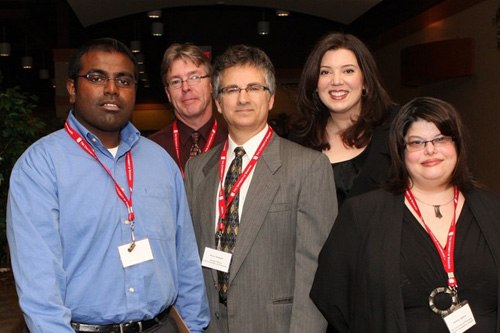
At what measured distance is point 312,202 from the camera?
2250mm

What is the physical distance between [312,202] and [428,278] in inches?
20.6

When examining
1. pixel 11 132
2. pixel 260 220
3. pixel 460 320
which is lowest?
pixel 460 320

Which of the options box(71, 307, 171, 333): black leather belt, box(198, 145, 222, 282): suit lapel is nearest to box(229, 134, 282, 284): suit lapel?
box(198, 145, 222, 282): suit lapel

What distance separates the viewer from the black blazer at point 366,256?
208cm

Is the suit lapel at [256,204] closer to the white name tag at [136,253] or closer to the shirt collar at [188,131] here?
the white name tag at [136,253]

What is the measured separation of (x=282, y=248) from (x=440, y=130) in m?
0.77

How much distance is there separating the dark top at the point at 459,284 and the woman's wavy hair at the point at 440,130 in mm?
261

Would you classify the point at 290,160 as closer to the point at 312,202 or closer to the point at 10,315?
the point at 312,202

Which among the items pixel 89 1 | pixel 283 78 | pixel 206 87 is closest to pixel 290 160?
pixel 206 87

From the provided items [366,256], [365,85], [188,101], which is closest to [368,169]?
[365,85]

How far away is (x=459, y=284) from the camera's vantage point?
204 centimetres

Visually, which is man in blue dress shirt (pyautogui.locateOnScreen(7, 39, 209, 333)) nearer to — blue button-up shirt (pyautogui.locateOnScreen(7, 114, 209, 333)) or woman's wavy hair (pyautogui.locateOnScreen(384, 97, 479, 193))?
blue button-up shirt (pyautogui.locateOnScreen(7, 114, 209, 333))

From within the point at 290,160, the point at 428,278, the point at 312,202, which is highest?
the point at 290,160

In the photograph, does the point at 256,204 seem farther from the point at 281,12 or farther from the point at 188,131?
the point at 281,12
